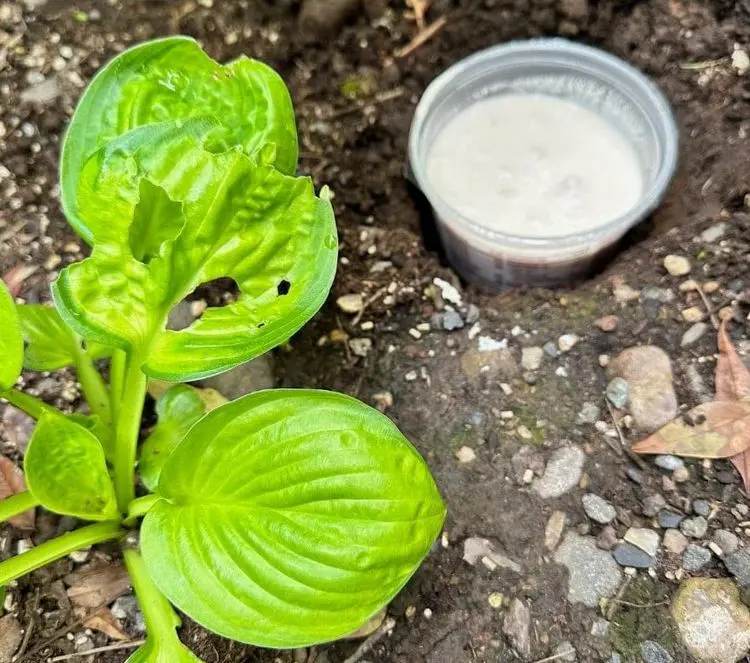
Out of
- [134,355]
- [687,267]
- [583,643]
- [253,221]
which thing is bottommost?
[583,643]

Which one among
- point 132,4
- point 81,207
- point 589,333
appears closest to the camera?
point 81,207

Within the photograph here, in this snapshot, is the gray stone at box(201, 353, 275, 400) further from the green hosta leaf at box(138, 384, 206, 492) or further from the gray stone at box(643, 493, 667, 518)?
the gray stone at box(643, 493, 667, 518)

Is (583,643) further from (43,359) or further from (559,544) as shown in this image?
(43,359)

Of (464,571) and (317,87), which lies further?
(317,87)

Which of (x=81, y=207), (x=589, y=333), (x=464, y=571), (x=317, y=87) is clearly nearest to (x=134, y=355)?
(x=81, y=207)

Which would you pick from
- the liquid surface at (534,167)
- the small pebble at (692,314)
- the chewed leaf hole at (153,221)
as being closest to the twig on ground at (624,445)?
the small pebble at (692,314)

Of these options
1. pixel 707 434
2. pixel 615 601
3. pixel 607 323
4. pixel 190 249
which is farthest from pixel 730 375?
pixel 190 249
